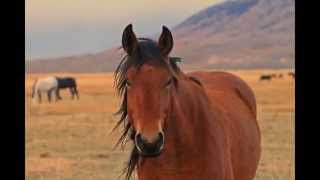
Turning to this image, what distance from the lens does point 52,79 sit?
32.6 meters

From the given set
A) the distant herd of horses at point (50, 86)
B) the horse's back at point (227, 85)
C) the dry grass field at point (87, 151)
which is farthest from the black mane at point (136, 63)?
the distant herd of horses at point (50, 86)

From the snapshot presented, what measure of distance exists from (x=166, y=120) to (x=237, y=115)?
1.52 m

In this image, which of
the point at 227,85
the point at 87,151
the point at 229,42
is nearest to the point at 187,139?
the point at 227,85

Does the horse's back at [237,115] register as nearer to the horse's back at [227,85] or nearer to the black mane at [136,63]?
the horse's back at [227,85]

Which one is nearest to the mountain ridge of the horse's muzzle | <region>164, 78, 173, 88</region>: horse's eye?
<region>164, 78, 173, 88</region>: horse's eye

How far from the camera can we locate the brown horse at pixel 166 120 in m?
3.63

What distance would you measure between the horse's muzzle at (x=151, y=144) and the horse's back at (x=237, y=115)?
3.83ft

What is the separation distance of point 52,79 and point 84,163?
22.5 metres

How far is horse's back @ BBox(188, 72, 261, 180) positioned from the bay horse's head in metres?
0.99

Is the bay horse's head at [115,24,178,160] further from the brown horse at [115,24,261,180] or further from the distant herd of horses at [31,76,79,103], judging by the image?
the distant herd of horses at [31,76,79,103]

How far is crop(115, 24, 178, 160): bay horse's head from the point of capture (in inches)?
141

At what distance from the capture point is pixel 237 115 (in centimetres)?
528

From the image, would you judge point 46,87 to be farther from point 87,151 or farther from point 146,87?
point 146,87
